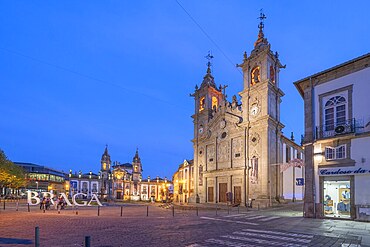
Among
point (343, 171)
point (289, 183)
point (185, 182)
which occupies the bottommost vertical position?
point (185, 182)

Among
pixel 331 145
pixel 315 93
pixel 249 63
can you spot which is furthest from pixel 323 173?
pixel 249 63

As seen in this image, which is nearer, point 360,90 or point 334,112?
point 360,90

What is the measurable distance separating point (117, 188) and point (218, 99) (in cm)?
6947

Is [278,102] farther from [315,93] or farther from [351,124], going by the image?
[351,124]

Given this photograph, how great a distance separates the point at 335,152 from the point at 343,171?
1411mm

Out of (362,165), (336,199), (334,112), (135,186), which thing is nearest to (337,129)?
(334,112)

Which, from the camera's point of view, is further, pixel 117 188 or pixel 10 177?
pixel 117 188

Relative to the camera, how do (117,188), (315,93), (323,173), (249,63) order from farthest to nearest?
1. (117,188)
2. (249,63)
3. (315,93)
4. (323,173)

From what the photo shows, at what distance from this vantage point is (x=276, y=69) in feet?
136

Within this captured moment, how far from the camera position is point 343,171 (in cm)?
2066

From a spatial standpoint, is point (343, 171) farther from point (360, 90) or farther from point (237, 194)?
point (237, 194)

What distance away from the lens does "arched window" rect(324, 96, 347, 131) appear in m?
21.5

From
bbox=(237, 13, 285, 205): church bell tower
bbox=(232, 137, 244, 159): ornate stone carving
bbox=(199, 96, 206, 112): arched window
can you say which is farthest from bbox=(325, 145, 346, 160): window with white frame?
bbox=(199, 96, 206, 112): arched window

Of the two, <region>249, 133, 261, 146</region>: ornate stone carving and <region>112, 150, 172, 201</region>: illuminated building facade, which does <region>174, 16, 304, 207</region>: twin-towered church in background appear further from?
<region>112, 150, 172, 201</region>: illuminated building facade
